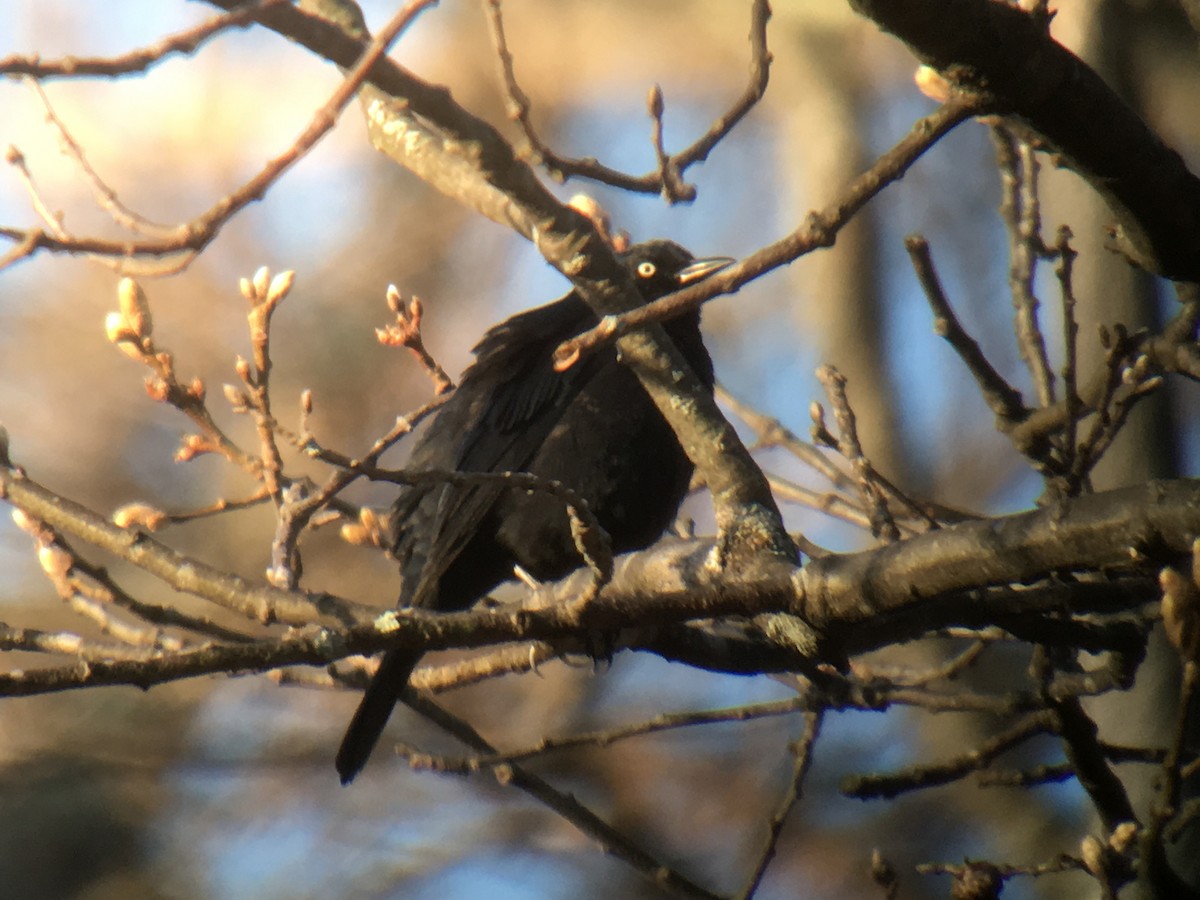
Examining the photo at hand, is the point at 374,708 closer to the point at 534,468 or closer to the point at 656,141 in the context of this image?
the point at 534,468

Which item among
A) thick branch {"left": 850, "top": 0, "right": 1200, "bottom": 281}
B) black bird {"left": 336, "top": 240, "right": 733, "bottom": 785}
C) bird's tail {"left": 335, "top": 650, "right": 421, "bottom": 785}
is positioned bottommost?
bird's tail {"left": 335, "top": 650, "right": 421, "bottom": 785}

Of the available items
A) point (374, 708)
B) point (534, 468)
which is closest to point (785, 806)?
point (374, 708)

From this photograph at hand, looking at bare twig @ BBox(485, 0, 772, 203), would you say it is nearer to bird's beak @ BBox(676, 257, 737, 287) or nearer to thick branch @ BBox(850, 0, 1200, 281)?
thick branch @ BBox(850, 0, 1200, 281)

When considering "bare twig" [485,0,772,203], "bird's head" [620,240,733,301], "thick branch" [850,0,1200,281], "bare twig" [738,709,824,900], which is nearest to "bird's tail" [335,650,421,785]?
"bare twig" [738,709,824,900]

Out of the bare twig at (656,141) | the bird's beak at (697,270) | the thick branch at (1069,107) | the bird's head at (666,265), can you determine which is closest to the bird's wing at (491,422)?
the bird's head at (666,265)

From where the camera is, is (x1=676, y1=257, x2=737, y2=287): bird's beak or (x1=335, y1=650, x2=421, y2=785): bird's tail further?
(x1=676, y1=257, x2=737, y2=287): bird's beak

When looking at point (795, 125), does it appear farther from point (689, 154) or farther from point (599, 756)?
point (689, 154)

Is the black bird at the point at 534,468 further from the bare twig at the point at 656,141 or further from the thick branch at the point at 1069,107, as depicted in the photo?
the thick branch at the point at 1069,107
